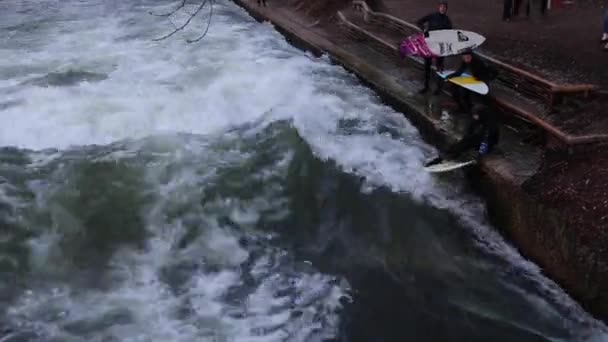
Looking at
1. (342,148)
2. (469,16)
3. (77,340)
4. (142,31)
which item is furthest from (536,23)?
(77,340)

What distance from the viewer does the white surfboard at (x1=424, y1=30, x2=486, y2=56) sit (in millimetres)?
10812

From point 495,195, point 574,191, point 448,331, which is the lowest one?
point 448,331

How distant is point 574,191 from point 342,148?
4230 mm

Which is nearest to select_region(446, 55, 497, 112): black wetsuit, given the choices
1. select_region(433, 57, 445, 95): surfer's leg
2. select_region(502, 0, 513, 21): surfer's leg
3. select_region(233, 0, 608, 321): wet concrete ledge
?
select_region(233, 0, 608, 321): wet concrete ledge

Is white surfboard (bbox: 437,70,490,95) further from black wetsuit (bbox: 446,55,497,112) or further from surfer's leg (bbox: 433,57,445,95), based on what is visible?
surfer's leg (bbox: 433,57,445,95)

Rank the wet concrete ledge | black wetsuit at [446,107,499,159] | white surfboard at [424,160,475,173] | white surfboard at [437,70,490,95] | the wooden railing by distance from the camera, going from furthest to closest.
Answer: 1. white surfboard at [437,70,490,95]
2. the wooden railing
3. white surfboard at [424,160,475,173]
4. black wetsuit at [446,107,499,159]
5. the wet concrete ledge

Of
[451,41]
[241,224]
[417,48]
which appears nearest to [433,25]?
[417,48]

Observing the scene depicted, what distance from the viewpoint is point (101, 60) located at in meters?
15.6

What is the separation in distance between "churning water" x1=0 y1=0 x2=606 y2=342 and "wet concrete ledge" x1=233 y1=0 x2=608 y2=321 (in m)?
0.22

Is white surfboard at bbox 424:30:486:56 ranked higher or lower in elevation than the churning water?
higher

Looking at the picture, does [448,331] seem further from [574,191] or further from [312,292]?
[574,191]

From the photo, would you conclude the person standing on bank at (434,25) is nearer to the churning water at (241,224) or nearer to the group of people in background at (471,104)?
the group of people in background at (471,104)

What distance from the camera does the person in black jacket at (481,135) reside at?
8.95 meters

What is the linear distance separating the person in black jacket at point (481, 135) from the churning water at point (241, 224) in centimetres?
63
